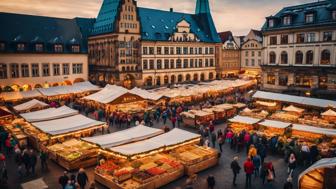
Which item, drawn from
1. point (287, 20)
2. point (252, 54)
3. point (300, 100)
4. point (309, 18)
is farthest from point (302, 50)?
point (252, 54)

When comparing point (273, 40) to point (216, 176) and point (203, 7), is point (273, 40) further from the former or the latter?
point (203, 7)

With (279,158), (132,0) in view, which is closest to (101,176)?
(279,158)

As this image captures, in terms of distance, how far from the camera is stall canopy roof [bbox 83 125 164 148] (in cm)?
1519

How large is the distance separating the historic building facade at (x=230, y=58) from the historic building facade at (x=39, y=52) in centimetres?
3561

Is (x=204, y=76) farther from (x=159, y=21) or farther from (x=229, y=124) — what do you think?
(x=229, y=124)

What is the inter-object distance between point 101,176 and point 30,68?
31197 millimetres

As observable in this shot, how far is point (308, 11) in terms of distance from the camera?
111 feet

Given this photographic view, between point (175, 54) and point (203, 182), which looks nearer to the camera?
point (203, 182)

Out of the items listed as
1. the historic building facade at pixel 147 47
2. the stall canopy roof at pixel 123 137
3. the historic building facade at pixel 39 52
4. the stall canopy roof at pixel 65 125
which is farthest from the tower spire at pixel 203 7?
the stall canopy roof at pixel 123 137

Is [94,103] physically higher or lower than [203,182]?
higher

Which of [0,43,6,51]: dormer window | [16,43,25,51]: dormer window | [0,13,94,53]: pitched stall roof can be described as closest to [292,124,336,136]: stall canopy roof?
[0,13,94,53]: pitched stall roof

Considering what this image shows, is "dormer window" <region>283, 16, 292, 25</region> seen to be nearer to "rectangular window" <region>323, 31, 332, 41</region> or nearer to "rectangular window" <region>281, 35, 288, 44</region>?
"rectangular window" <region>281, 35, 288, 44</region>

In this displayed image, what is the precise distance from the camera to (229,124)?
22203 millimetres

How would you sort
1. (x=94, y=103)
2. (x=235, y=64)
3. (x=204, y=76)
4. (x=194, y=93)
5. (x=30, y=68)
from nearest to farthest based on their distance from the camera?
(x=94, y=103) → (x=194, y=93) → (x=30, y=68) → (x=204, y=76) → (x=235, y=64)
